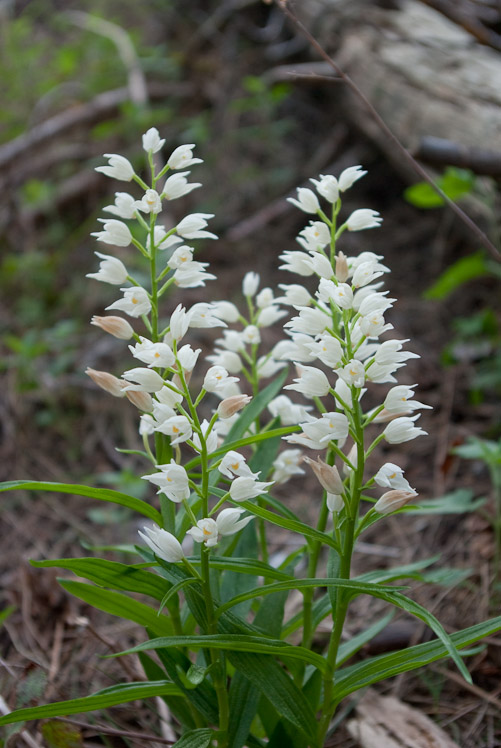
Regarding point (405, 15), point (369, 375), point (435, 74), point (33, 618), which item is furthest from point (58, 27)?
point (369, 375)

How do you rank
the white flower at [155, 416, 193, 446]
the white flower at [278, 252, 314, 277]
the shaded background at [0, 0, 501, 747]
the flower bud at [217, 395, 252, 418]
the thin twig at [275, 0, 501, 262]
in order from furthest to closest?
1. the shaded background at [0, 0, 501, 747]
2. the thin twig at [275, 0, 501, 262]
3. the white flower at [278, 252, 314, 277]
4. the flower bud at [217, 395, 252, 418]
5. the white flower at [155, 416, 193, 446]

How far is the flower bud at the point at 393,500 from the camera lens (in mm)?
1380

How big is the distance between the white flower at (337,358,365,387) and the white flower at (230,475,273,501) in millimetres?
267

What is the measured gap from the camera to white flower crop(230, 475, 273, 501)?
132cm

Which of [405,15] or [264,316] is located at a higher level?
→ [405,15]

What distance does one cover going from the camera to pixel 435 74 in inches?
149

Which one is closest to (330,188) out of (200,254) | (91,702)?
(91,702)

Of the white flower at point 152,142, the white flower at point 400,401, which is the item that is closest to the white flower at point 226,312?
the white flower at point 152,142

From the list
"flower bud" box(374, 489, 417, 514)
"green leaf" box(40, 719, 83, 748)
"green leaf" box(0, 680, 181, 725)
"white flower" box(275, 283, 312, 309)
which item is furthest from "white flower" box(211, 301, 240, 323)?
"green leaf" box(40, 719, 83, 748)

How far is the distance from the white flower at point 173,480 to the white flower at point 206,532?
0.07 metres

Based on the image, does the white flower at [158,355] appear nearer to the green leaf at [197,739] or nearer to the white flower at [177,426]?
the white flower at [177,426]

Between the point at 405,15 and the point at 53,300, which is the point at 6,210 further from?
the point at 405,15

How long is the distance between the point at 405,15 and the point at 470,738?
4.29 m

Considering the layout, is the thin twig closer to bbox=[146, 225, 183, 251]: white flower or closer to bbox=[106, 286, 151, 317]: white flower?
bbox=[146, 225, 183, 251]: white flower
